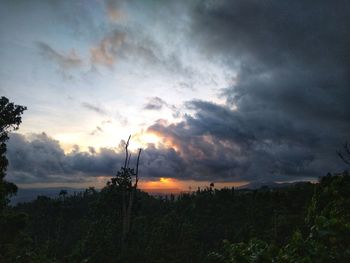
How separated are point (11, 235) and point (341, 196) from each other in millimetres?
25131

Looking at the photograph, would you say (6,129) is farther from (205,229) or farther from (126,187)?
(205,229)

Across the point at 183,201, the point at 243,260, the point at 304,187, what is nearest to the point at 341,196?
the point at 243,260

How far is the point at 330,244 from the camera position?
6.35m

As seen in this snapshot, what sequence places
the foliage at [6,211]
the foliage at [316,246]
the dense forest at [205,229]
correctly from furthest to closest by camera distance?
1. the foliage at [6,211]
2. the dense forest at [205,229]
3. the foliage at [316,246]

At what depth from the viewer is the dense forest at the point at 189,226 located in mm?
6784

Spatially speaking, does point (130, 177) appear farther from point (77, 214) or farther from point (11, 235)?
point (77, 214)

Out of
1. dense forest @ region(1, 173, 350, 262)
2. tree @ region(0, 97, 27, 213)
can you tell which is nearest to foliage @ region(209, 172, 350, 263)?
dense forest @ region(1, 173, 350, 262)

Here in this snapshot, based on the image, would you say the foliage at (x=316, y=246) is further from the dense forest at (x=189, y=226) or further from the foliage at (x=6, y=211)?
the foliage at (x=6, y=211)

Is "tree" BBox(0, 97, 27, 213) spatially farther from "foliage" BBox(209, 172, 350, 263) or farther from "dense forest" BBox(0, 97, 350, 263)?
"foliage" BBox(209, 172, 350, 263)

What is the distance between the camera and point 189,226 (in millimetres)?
79438

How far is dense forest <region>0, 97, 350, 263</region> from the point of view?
6.78 meters

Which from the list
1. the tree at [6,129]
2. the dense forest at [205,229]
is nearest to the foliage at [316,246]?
the dense forest at [205,229]

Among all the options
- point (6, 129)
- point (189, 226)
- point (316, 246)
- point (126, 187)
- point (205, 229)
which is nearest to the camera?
point (316, 246)

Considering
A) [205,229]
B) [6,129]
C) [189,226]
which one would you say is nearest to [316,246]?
[6,129]
